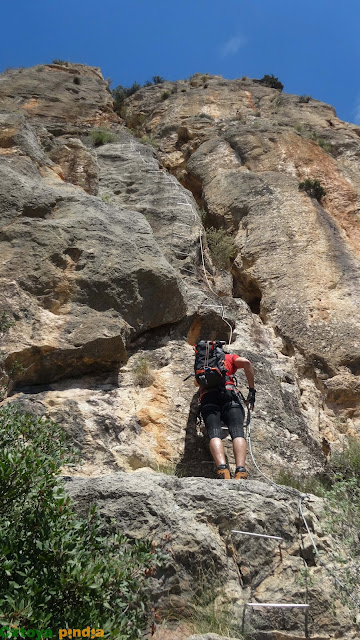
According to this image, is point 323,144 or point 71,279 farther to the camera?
point 323,144

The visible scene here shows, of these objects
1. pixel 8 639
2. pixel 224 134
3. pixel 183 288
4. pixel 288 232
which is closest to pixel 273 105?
pixel 224 134

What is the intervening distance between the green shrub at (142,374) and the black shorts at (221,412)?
969 millimetres

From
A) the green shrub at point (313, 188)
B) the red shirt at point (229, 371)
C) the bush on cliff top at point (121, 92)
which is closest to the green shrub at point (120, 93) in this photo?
the bush on cliff top at point (121, 92)

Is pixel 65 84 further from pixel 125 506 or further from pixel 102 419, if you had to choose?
pixel 125 506

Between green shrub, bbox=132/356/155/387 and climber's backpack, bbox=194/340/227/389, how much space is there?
90cm

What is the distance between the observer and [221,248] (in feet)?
36.3

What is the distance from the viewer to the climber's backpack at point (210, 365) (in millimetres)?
6156

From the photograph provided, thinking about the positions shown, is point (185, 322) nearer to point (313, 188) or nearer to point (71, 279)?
point (71, 279)

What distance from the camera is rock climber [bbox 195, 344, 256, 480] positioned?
5719 mm

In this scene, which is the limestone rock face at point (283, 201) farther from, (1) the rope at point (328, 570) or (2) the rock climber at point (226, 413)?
(1) the rope at point (328, 570)

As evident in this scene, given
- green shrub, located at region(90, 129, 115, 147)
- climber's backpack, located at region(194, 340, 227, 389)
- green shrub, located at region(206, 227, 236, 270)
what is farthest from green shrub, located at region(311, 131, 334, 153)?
climber's backpack, located at region(194, 340, 227, 389)

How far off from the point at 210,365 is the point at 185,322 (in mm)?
1917

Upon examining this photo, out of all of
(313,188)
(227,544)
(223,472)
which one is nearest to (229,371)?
(223,472)

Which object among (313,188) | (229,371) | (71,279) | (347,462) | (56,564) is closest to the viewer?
(56,564)
